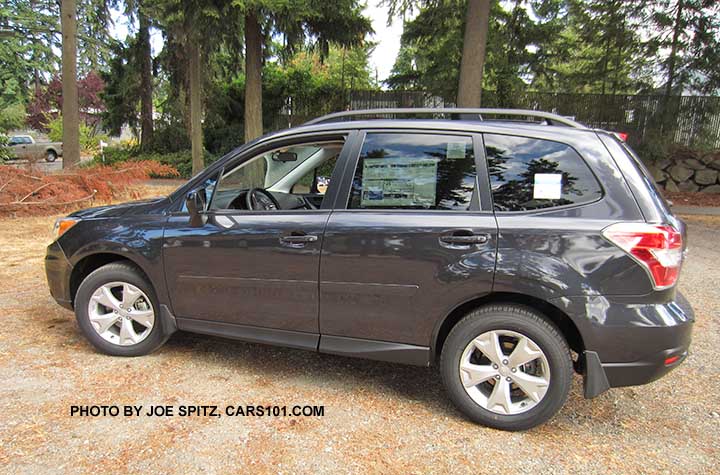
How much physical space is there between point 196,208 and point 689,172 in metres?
15.5

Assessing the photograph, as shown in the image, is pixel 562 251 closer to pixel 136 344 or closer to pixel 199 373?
pixel 199 373

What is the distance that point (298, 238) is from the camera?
3152 mm

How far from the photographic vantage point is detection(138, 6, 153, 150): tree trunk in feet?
67.3

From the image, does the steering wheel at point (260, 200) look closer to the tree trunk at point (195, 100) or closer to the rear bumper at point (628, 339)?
the rear bumper at point (628, 339)

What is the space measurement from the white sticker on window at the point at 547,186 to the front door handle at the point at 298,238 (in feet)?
4.59

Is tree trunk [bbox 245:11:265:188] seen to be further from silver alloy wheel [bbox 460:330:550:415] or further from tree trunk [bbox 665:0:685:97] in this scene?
tree trunk [bbox 665:0:685:97]

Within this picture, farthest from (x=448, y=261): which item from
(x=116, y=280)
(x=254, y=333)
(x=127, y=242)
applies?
(x=116, y=280)

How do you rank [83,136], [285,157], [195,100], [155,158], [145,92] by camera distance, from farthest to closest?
[83,136]
[145,92]
[155,158]
[195,100]
[285,157]

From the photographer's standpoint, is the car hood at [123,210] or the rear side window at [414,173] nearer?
the rear side window at [414,173]

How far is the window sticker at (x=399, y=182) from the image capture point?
3.05m

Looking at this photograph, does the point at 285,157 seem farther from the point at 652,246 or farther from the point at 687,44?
the point at 687,44

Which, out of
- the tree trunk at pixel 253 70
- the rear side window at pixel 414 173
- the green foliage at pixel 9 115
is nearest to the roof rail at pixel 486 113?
the rear side window at pixel 414 173

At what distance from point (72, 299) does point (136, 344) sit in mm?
730

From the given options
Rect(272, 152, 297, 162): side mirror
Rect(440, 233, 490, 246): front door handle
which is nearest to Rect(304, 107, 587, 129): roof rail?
Rect(272, 152, 297, 162): side mirror
